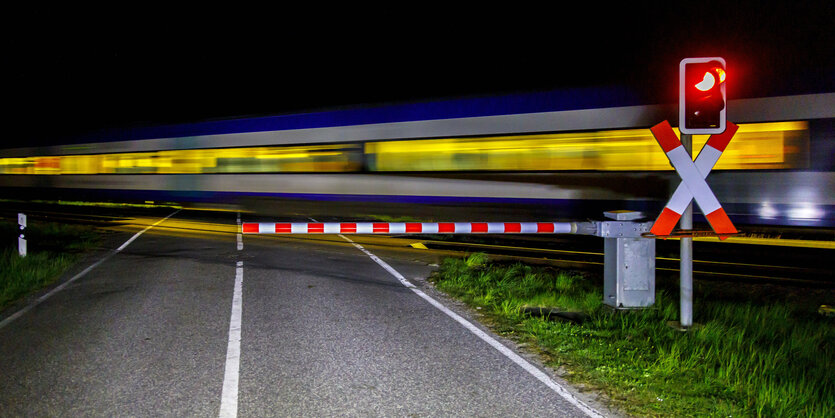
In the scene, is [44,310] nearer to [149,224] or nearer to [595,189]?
[595,189]

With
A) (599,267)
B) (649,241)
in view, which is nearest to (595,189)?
(599,267)

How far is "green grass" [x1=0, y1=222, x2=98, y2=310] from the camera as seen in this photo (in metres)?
8.37

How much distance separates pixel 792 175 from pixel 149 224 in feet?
54.5

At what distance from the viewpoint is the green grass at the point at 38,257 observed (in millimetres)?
8367

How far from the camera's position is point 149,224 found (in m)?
18.3

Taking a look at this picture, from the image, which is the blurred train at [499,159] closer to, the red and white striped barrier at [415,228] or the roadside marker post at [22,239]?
the red and white striped barrier at [415,228]

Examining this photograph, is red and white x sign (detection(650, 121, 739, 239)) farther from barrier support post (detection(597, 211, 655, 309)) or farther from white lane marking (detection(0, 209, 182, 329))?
white lane marking (detection(0, 209, 182, 329))

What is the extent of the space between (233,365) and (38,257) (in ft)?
24.9

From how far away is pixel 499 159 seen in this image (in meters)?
14.5

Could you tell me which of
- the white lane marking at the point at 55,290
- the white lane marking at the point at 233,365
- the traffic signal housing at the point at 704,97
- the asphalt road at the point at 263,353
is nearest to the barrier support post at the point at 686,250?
the traffic signal housing at the point at 704,97

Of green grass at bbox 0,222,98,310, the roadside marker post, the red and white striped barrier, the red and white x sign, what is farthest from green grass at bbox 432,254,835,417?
the roadside marker post

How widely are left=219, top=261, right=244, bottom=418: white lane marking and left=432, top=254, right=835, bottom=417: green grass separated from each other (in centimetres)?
249

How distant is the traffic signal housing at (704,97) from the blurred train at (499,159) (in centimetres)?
697

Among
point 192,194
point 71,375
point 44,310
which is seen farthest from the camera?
point 192,194
